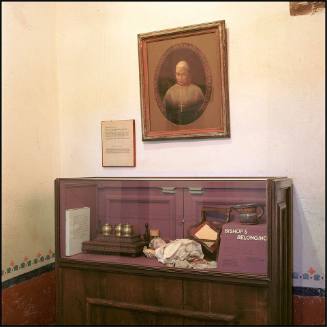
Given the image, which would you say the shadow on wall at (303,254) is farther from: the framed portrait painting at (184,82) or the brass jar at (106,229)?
the brass jar at (106,229)

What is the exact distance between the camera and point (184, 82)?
244 centimetres

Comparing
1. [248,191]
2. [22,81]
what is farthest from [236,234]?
[22,81]

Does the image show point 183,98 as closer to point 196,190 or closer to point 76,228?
point 196,190

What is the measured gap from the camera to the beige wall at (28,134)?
2330 mm

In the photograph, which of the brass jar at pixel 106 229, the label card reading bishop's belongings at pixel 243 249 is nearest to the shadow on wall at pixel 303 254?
the label card reading bishop's belongings at pixel 243 249

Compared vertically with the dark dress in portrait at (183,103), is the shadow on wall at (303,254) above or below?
below

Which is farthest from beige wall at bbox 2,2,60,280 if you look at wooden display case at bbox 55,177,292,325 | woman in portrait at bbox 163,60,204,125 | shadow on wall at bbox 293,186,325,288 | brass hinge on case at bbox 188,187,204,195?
shadow on wall at bbox 293,186,325,288

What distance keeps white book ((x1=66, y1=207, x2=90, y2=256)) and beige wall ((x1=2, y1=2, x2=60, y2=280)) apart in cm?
38

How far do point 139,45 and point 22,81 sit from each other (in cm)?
77

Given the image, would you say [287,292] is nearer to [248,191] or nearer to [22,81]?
[248,191]

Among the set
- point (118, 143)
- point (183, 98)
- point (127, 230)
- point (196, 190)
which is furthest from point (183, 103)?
point (127, 230)

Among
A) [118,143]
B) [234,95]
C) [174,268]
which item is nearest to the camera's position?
[174,268]

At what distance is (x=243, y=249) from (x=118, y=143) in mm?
1168

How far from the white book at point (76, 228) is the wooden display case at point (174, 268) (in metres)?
0.03
